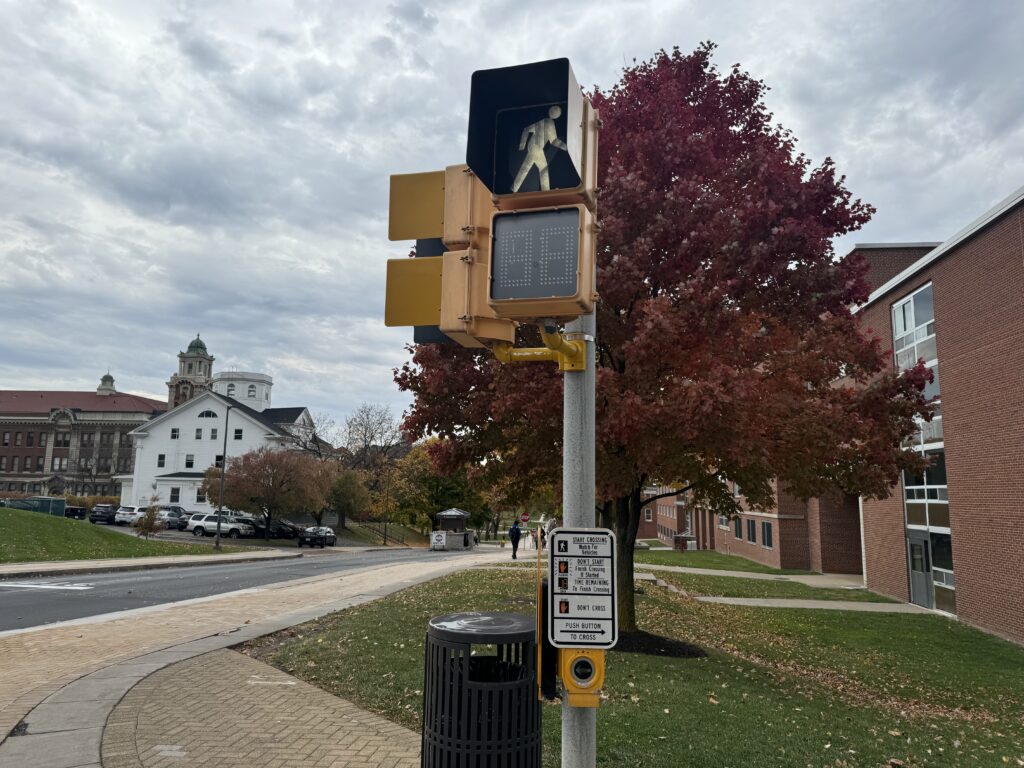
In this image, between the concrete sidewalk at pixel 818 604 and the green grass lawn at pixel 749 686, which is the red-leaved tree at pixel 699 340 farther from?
the concrete sidewalk at pixel 818 604

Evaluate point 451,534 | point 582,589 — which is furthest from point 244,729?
point 451,534

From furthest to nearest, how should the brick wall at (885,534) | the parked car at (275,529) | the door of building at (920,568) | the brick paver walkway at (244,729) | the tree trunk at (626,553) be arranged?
the parked car at (275,529)
the brick wall at (885,534)
the door of building at (920,568)
the tree trunk at (626,553)
the brick paver walkway at (244,729)

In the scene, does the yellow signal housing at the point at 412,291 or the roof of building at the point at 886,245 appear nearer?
the yellow signal housing at the point at 412,291

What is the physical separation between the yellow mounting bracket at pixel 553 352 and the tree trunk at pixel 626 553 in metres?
8.19

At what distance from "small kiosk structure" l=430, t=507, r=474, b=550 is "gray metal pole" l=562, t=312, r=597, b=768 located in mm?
43401

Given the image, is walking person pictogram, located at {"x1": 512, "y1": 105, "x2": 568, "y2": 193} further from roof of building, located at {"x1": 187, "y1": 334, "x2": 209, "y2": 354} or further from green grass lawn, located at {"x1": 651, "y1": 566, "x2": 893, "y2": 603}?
roof of building, located at {"x1": 187, "y1": 334, "x2": 209, "y2": 354}

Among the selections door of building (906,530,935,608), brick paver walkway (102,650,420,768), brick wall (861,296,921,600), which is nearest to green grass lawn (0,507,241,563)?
brick paver walkway (102,650,420,768)

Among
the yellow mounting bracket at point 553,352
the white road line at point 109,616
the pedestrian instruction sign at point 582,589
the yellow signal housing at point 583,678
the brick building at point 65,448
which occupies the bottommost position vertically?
the white road line at point 109,616

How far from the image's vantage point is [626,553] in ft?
39.2

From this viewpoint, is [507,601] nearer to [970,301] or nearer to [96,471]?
[970,301]

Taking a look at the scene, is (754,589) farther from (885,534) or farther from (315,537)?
(315,537)

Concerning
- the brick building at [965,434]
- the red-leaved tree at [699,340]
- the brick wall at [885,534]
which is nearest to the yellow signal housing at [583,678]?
the red-leaved tree at [699,340]

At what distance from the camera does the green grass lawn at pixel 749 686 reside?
19.7 feet

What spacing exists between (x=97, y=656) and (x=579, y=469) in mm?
8290
